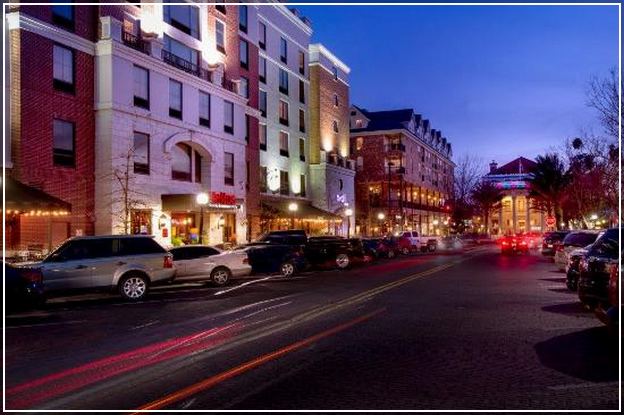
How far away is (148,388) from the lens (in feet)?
23.5

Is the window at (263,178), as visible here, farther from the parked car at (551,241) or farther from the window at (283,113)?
the parked car at (551,241)

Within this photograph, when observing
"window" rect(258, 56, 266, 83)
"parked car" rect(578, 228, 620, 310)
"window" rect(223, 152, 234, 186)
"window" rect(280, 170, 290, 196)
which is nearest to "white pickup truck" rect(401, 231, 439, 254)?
"window" rect(280, 170, 290, 196)

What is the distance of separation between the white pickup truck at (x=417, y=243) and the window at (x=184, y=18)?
22.3 metres

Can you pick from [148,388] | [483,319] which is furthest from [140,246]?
[148,388]

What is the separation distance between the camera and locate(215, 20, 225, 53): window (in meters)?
38.8

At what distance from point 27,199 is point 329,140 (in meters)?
37.3

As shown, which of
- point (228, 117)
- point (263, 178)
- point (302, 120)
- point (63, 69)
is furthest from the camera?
point (302, 120)

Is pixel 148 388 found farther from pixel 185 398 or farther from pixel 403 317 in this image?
pixel 403 317

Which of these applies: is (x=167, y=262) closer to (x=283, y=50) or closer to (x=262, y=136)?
(x=262, y=136)

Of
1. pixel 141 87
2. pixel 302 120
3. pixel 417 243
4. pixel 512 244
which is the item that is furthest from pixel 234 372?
pixel 302 120

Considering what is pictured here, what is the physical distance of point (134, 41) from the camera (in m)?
30.9

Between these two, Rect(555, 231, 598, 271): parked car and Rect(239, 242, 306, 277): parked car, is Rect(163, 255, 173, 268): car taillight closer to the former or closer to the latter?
Rect(239, 242, 306, 277): parked car

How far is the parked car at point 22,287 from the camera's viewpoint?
13.6 meters

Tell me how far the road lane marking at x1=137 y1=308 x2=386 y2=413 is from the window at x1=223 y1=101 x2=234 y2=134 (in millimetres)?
28630
